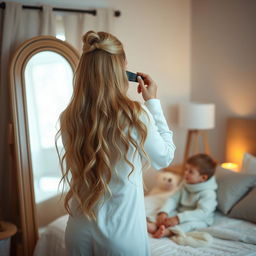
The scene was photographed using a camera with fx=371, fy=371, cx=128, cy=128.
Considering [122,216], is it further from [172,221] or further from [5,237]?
[5,237]

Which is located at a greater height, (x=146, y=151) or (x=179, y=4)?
(x=179, y=4)

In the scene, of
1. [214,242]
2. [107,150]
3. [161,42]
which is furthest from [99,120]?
[161,42]

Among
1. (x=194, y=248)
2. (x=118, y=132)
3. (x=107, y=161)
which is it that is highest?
(x=118, y=132)

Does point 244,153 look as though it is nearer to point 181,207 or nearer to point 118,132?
point 181,207

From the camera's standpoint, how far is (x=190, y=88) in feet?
12.5

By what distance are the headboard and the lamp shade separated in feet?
0.61

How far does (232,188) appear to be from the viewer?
2.54m

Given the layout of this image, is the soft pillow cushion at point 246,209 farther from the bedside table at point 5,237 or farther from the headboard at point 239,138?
the bedside table at point 5,237

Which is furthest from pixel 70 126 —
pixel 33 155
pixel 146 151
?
pixel 33 155

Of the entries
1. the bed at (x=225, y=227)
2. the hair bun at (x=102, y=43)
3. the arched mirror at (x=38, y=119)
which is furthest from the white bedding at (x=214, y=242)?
the hair bun at (x=102, y=43)

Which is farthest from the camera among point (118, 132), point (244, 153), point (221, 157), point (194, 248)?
point (221, 157)

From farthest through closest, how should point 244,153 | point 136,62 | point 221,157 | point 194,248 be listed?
point 221,157 < point 136,62 < point 244,153 < point 194,248

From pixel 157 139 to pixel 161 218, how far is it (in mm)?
1149

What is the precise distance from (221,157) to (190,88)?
77 centimetres
